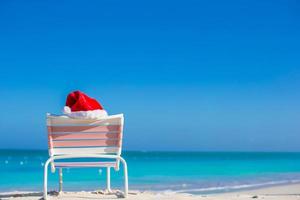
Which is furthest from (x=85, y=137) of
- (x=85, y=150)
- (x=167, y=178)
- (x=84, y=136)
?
(x=167, y=178)

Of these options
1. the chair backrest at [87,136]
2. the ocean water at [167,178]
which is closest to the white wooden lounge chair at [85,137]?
the chair backrest at [87,136]

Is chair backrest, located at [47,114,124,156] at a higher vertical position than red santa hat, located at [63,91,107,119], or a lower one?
lower

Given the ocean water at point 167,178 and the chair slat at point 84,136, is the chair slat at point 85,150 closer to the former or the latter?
the chair slat at point 84,136

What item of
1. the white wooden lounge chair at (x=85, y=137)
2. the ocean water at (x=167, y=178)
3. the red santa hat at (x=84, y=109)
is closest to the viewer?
the red santa hat at (x=84, y=109)

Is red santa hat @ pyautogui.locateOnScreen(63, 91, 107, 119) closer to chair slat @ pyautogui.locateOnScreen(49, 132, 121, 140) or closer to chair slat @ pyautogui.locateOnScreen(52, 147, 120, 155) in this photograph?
chair slat @ pyautogui.locateOnScreen(49, 132, 121, 140)

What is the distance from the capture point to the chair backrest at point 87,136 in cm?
575

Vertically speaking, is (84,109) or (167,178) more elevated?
(84,109)

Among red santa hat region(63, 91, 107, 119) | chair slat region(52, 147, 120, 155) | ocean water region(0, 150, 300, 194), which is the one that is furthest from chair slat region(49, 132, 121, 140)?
ocean water region(0, 150, 300, 194)

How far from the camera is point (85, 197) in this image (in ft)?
19.8

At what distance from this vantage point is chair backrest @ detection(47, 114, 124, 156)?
575cm

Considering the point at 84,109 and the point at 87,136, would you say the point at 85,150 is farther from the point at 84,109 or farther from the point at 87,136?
the point at 84,109

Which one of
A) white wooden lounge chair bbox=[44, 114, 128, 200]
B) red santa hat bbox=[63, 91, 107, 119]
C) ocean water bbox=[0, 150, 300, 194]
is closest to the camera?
red santa hat bbox=[63, 91, 107, 119]

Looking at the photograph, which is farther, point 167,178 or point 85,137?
point 167,178

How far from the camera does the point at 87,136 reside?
19.1ft
